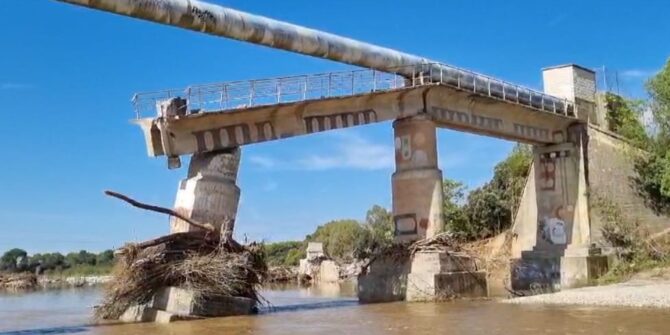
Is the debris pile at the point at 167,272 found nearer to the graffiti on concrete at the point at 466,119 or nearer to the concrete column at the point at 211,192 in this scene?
the concrete column at the point at 211,192

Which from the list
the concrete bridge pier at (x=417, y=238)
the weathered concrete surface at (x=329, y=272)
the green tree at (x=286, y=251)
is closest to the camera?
the concrete bridge pier at (x=417, y=238)

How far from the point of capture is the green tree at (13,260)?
107 metres

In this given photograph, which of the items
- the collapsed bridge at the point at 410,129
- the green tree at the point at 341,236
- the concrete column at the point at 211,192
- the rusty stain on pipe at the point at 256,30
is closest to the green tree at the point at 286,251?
the green tree at the point at 341,236

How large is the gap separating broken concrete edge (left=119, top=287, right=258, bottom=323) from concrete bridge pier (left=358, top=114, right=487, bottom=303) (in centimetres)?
784

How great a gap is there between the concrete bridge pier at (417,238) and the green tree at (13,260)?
89.6 meters

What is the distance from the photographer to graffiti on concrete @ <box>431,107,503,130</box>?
96.2 ft

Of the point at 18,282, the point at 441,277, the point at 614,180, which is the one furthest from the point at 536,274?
the point at 18,282

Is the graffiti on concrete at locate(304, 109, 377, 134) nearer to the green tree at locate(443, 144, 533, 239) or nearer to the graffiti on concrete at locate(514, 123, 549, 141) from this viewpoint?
the graffiti on concrete at locate(514, 123, 549, 141)

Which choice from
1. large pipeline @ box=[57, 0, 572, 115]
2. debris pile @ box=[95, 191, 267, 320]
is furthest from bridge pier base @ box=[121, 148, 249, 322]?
large pipeline @ box=[57, 0, 572, 115]

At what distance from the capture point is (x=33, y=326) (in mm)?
20266

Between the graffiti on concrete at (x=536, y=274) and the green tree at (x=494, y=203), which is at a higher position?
the green tree at (x=494, y=203)

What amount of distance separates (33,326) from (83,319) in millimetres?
1869

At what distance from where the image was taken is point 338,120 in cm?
2650

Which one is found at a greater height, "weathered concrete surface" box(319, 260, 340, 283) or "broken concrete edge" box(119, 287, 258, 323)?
"weathered concrete surface" box(319, 260, 340, 283)
